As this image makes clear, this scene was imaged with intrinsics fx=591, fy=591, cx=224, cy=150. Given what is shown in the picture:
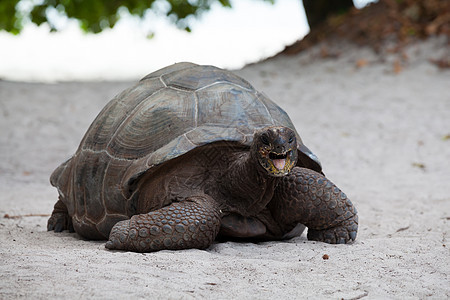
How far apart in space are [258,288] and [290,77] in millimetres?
8337

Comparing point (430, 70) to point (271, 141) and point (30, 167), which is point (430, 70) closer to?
point (30, 167)

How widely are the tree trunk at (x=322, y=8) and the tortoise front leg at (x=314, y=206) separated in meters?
9.78

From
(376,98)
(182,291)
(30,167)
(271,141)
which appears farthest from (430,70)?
(182,291)

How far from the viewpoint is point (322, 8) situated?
41.1 feet

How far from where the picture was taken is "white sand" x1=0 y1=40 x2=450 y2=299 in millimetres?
2203

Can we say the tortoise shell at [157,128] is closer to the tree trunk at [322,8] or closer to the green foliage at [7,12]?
the green foliage at [7,12]

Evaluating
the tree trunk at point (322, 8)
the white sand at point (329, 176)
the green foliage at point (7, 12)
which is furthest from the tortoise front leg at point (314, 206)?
the tree trunk at point (322, 8)

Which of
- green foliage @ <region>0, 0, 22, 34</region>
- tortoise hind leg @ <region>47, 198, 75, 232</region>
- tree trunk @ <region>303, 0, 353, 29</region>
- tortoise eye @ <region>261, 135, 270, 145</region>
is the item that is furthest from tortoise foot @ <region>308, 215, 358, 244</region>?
tree trunk @ <region>303, 0, 353, 29</region>

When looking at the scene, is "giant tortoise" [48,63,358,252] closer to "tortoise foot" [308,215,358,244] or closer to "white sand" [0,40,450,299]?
"tortoise foot" [308,215,358,244]

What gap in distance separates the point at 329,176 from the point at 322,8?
7.09 meters

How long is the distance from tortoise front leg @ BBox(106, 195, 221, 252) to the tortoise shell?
269 mm

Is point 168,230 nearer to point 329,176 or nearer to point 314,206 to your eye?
point 314,206

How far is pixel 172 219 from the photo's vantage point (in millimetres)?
2832

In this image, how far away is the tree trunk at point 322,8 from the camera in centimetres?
1245
